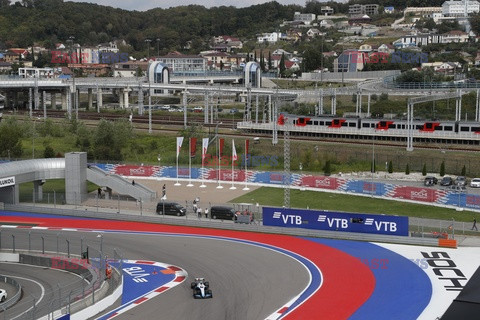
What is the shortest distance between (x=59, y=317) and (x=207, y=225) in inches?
683

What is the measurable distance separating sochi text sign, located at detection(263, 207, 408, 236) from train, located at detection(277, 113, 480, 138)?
22951mm

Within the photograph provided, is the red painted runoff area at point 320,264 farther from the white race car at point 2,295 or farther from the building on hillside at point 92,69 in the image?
the building on hillside at point 92,69

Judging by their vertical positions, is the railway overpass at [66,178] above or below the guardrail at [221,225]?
above

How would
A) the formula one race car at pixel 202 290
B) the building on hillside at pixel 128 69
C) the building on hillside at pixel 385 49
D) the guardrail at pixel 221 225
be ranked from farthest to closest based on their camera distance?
the building on hillside at pixel 128 69 < the building on hillside at pixel 385 49 < the guardrail at pixel 221 225 < the formula one race car at pixel 202 290

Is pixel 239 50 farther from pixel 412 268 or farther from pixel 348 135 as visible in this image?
pixel 412 268

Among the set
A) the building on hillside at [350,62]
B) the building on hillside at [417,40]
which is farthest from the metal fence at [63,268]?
the building on hillside at [417,40]

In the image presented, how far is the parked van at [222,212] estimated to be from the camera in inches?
1593

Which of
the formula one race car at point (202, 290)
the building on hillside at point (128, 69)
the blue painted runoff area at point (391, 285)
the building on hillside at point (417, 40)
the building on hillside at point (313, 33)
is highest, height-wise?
the building on hillside at point (313, 33)

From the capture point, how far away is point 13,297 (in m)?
25.5

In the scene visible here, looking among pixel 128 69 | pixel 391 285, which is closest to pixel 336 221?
pixel 391 285

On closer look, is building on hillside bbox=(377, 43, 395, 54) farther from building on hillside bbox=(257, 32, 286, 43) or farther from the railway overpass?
the railway overpass

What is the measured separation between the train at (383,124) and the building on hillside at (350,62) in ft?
181

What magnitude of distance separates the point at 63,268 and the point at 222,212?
39.4ft

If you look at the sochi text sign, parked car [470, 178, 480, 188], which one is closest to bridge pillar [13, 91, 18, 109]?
parked car [470, 178, 480, 188]
